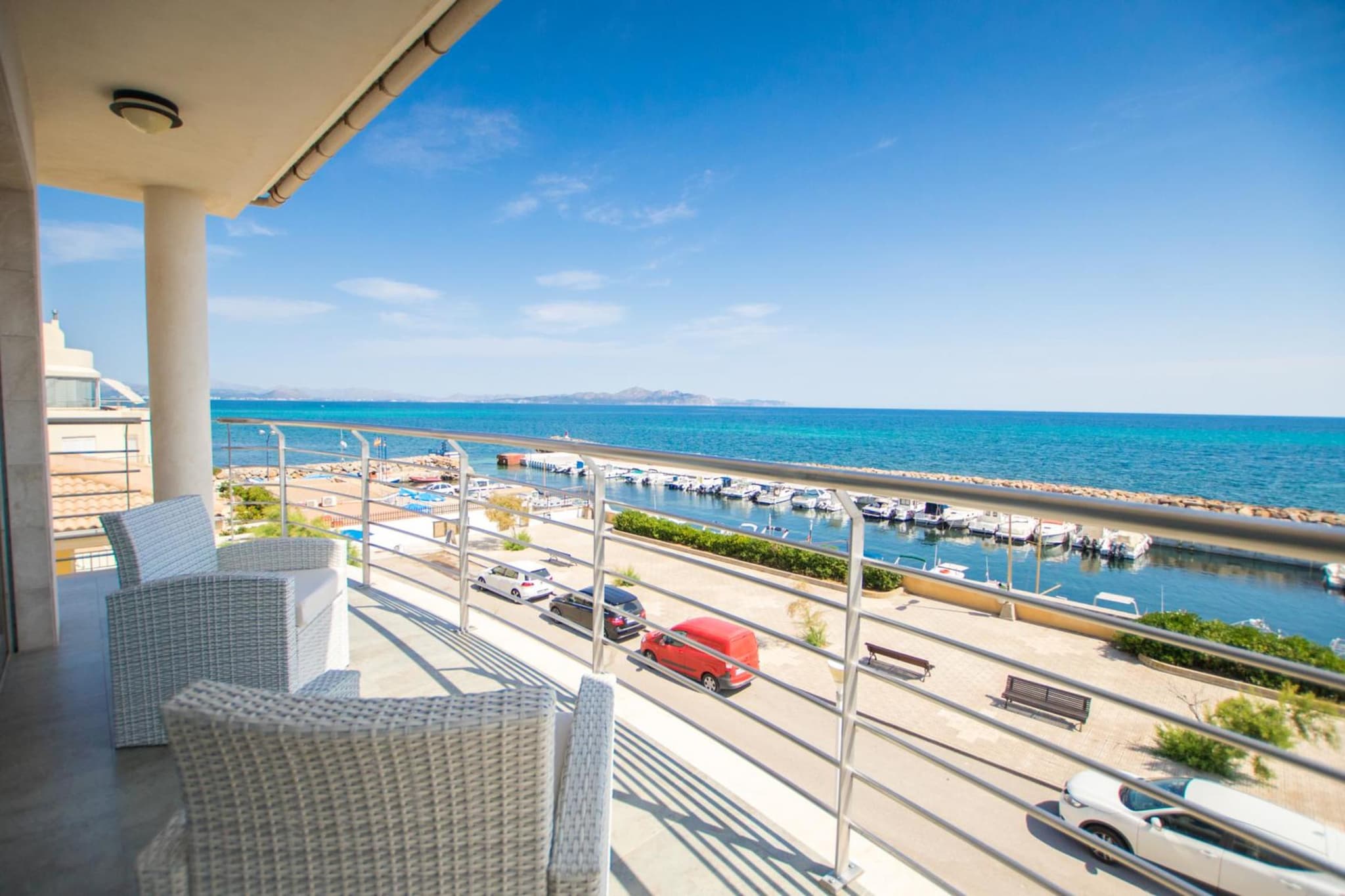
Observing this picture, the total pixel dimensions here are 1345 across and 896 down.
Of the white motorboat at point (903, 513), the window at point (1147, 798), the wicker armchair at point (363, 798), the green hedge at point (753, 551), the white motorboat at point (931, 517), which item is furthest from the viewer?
the white motorboat at point (903, 513)

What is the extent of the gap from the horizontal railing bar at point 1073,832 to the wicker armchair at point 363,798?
0.70 metres

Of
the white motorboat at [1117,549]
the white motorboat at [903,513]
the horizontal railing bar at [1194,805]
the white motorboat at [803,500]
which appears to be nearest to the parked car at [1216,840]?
the horizontal railing bar at [1194,805]

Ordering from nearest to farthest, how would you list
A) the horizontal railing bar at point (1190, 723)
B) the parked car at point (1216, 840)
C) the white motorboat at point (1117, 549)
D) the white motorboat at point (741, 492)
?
the horizontal railing bar at point (1190, 723) < the parked car at point (1216, 840) < the white motorboat at point (1117, 549) < the white motorboat at point (741, 492)

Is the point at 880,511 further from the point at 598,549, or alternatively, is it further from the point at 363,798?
the point at 363,798

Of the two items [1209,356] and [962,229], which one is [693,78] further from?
[1209,356]

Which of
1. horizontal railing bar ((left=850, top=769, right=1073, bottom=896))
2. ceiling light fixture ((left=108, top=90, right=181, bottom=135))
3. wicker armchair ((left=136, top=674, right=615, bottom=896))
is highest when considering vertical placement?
ceiling light fixture ((left=108, top=90, right=181, bottom=135))

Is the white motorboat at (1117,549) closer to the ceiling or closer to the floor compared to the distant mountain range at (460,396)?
closer to the floor

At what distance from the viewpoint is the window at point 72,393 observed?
7559mm

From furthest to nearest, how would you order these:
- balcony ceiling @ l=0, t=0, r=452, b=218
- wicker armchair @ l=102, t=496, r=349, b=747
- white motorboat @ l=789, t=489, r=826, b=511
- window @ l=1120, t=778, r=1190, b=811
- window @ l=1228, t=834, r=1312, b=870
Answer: white motorboat @ l=789, t=489, r=826, b=511, window @ l=1120, t=778, r=1190, b=811, window @ l=1228, t=834, r=1312, b=870, balcony ceiling @ l=0, t=0, r=452, b=218, wicker armchair @ l=102, t=496, r=349, b=747

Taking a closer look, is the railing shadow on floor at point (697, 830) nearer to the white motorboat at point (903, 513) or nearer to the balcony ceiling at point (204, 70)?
the balcony ceiling at point (204, 70)

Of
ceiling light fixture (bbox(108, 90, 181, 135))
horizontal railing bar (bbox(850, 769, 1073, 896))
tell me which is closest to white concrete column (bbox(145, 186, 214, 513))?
ceiling light fixture (bbox(108, 90, 181, 135))

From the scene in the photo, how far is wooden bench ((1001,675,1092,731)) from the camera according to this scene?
26.3 ft

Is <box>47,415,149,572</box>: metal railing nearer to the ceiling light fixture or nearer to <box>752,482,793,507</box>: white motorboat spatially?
the ceiling light fixture

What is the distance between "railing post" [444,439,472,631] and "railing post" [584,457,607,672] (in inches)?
31.9
